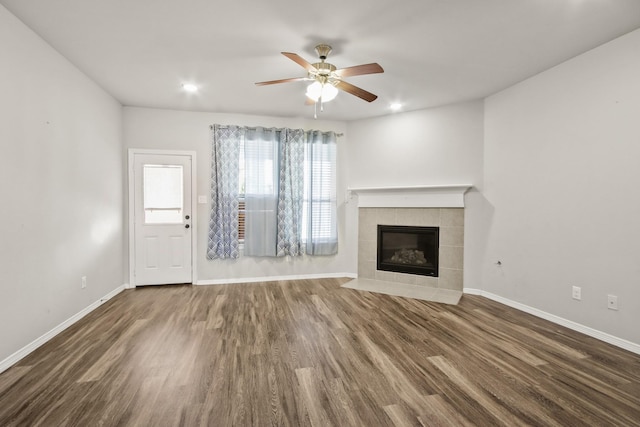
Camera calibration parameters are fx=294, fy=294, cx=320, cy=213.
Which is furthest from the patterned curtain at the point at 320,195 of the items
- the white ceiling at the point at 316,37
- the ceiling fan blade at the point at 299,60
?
the ceiling fan blade at the point at 299,60

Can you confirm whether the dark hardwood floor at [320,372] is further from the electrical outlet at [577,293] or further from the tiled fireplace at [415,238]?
the tiled fireplace at [415,238]

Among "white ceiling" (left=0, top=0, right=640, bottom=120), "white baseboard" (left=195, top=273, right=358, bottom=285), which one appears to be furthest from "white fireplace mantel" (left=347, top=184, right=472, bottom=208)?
"white ceiling" (left=0, top=0, right=640, bottom=120)

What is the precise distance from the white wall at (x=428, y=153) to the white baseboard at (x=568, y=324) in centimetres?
36

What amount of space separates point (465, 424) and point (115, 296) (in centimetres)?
428

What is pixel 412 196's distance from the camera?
457 cm

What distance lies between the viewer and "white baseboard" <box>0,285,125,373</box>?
2.22 metres

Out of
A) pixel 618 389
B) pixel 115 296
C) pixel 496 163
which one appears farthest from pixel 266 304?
pixel 496 163

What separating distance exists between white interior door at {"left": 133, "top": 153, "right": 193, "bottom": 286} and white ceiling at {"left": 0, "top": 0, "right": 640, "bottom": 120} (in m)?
1.12

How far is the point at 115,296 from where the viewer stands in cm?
399

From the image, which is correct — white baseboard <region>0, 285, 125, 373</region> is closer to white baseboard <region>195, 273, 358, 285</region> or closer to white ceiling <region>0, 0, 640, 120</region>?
white baseboard <region>195, 273, 358, 285</region>

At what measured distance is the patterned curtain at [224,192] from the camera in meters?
4.58

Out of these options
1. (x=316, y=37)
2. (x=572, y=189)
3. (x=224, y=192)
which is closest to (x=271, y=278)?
(x=224, y=192)

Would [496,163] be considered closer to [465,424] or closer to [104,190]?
[465,424]

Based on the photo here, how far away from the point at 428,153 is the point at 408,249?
154 cm
